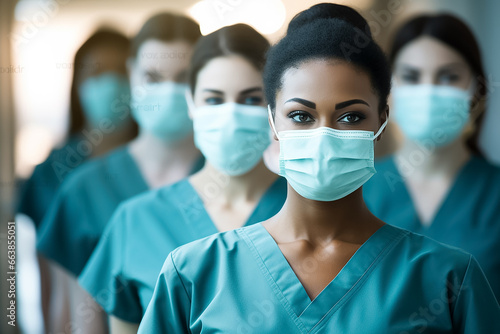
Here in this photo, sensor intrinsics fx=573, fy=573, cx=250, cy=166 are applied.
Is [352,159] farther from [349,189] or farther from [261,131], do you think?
[261,131]

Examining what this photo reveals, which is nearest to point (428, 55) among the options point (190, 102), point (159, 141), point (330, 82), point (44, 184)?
point (330, 82)

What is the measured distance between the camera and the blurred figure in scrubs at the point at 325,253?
1.03 metres

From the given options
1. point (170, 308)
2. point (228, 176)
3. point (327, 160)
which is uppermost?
point (327, 160)

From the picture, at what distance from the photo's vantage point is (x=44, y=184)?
1527 millimetres

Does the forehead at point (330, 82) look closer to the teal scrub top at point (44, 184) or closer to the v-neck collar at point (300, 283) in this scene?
the v-neck collar at point (300, 283)

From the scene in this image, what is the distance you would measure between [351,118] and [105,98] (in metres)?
0.72

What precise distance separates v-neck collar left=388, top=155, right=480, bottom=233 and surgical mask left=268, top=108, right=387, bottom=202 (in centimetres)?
39

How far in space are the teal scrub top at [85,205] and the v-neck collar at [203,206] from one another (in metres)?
0.13

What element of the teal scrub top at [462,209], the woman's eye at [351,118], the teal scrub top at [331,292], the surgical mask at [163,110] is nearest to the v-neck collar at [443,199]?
the teal scrub top at [462,209]

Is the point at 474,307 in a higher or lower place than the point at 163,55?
lower

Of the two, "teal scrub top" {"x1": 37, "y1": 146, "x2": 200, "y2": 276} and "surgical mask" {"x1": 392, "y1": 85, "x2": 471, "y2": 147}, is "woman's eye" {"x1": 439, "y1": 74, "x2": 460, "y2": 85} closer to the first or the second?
"surgical mask" {"x1": 392, "y1": 85, "x2": 471, "y2": 147}

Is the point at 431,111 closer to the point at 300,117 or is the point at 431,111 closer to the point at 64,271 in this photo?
the point at 300,117

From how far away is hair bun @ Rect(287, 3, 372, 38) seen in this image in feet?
3.71

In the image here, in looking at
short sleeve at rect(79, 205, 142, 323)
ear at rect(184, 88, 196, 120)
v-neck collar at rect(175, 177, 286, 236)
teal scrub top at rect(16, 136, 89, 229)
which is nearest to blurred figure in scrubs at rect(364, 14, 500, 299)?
v-neck collar at rect(175, 177, 286, 236)
